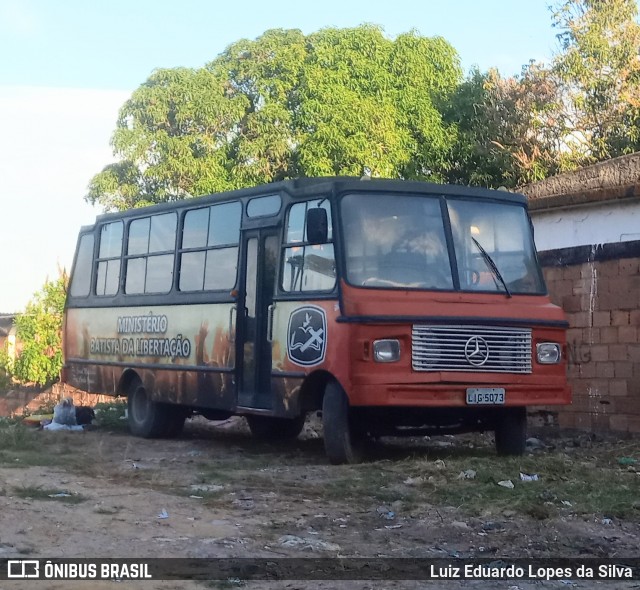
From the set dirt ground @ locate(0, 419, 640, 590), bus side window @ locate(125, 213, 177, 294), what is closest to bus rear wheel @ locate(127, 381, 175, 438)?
bus side window @ locate(125, 213, 177, 294)

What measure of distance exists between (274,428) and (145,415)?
4.95 ft

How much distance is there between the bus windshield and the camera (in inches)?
386

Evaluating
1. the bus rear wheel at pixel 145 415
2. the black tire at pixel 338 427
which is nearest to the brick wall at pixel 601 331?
the black tire at pixel 338 427

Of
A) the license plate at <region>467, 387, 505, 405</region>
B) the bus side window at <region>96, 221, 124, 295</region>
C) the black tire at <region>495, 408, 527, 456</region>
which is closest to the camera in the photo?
the license plate at <region>467, 387, 505, 405</region>

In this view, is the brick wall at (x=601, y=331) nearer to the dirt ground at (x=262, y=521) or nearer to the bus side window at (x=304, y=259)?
the dirt ground at (x=262, y=521)

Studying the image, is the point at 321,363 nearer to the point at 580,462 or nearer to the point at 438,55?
the point at 580,462

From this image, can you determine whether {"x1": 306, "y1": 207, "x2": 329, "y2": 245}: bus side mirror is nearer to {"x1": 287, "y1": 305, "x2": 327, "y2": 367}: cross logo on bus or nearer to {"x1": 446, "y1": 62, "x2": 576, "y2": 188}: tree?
{"x1": 287, "y1": 305, "x2": 327, "y2": 367}: cross logo on bus

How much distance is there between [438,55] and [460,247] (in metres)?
27.7

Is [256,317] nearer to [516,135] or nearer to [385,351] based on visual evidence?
[385,351]

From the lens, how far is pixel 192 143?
109 feet

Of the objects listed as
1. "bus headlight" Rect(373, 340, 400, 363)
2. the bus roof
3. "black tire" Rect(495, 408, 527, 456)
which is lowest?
"black tire" Rect(495, 408, 527, 456)

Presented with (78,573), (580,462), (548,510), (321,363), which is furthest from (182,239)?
(78,573)

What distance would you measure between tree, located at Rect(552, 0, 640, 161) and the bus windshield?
1936 centimetres

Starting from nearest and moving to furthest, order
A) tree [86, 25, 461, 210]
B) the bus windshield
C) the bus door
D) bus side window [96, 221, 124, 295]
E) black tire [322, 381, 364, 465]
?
1. black tire [322, 381, 364, 465]
2. the bus windshield
3. the bus door
4. bus side window [96, 221, 124, 295]
5. tree [86, 25, 461, 210]
